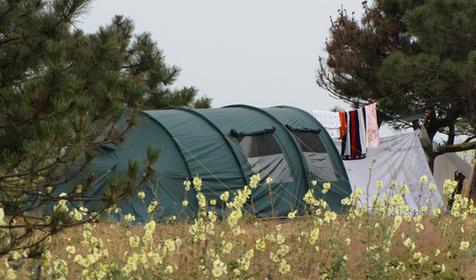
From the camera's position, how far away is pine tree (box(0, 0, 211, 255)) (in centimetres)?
460

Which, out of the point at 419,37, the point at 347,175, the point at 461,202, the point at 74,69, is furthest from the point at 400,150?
the point at 74,69

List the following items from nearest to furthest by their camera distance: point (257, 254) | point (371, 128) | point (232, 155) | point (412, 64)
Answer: point (257, 254) → point (232, 155) → point (371, 128) → point (412, 64)

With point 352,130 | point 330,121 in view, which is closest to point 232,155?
point 330,121

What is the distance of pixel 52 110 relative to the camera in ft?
15.1

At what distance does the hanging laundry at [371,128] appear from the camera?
14.3 metres

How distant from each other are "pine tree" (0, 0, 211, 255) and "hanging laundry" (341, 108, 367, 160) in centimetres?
881

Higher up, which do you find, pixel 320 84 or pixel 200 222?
pixel 320 84

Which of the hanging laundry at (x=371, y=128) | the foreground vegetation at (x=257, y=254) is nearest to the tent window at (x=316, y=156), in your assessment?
the hanging laundry at (x=371, y=128)

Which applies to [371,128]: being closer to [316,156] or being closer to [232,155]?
[316,156]

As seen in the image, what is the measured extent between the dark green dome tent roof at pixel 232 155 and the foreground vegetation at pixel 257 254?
3.56 metres

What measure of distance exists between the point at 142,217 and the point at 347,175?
14.0ft

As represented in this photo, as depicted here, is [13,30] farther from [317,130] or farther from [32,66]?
[317,130]

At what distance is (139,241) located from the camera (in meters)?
4.50

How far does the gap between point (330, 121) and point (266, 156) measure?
2279mm
